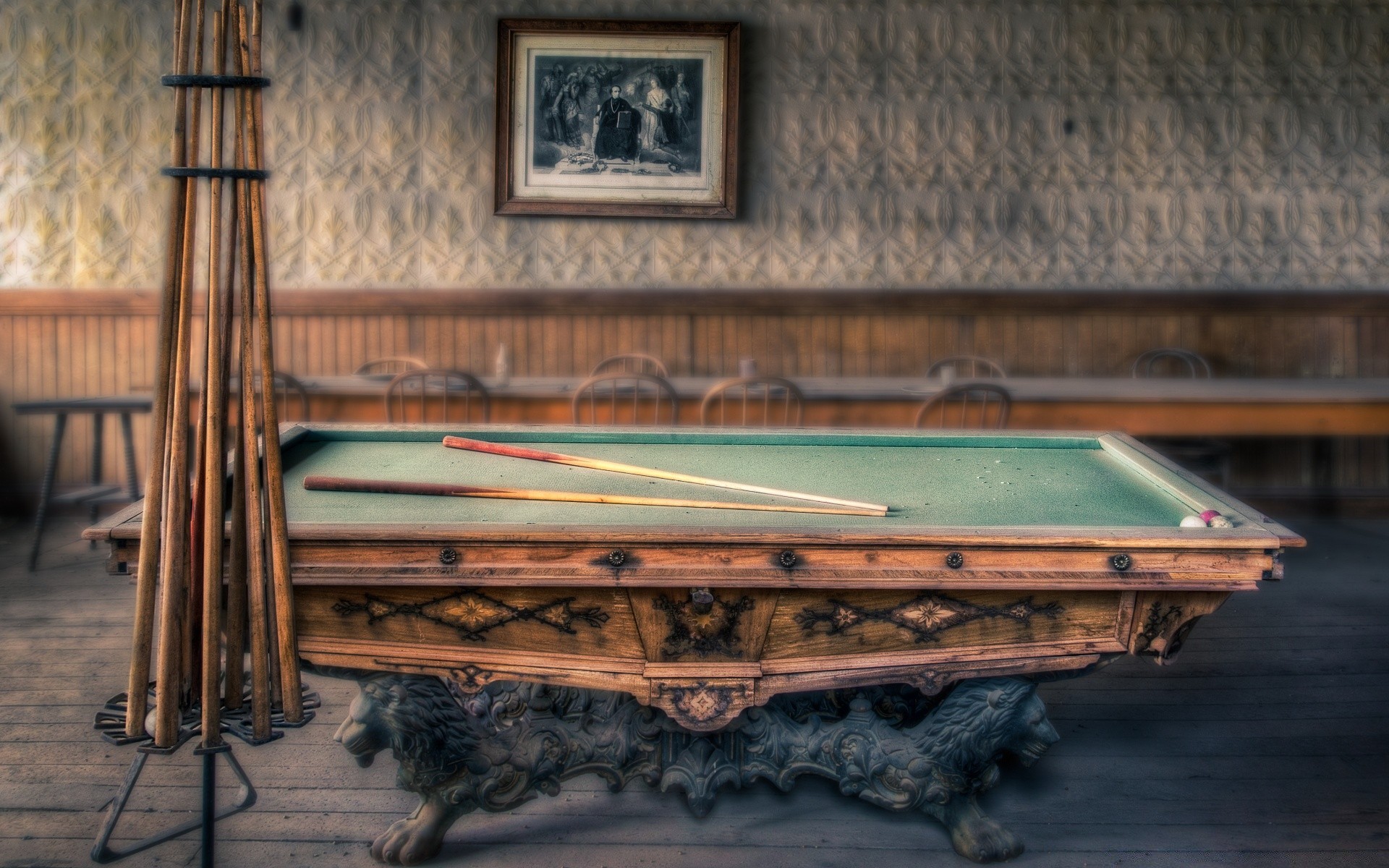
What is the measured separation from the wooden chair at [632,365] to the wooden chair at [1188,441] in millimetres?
2214

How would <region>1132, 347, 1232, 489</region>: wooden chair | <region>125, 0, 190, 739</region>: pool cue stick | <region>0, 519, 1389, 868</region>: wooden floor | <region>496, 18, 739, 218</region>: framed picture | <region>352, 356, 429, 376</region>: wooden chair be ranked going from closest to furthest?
<region>125, 0, 190, 739</region>: pool cue stick < <region>0, 519, 1389, 868</region>: wooden floor < <region>1132, 347, 1232, 489</region>: wooden chair < <region>352, 356, 429, 376</region>: wooden chair < <region>496, 18, 739, 218</region>: framed picture

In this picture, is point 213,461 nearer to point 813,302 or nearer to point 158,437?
point 158,437

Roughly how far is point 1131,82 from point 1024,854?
429cm

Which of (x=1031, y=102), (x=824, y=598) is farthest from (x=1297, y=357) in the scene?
(x=824, y=598)

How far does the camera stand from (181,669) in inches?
66.2

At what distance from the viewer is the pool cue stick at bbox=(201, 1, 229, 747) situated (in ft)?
5.30

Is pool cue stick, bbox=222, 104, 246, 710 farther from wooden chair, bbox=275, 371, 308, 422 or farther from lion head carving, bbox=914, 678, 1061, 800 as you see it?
wooden chair, bbox=275, 371, 308, 422

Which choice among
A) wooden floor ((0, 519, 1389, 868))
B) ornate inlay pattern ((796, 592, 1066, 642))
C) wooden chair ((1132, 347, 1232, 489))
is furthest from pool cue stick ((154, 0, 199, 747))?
wooden chair ((1132, 347, 1232, 489))

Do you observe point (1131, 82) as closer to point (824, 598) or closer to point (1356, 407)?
point (1356, 407)

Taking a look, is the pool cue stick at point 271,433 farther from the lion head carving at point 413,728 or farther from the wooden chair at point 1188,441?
the wooden chair at point 1188,441

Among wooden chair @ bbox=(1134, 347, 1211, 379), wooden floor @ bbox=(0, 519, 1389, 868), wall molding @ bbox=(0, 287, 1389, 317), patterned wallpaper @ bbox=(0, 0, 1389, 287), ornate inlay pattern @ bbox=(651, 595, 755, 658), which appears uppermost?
patterned wallpaper @ bbox=(0, 0, 1389, 287)

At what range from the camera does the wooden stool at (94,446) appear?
Result: 4.08 m

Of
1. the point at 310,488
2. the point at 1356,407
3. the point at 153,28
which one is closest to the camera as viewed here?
the point at 310,488

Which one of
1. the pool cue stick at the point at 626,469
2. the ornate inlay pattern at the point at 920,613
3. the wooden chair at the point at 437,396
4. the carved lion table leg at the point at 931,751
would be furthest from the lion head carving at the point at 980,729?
the wooden chair at the point at 437,396
